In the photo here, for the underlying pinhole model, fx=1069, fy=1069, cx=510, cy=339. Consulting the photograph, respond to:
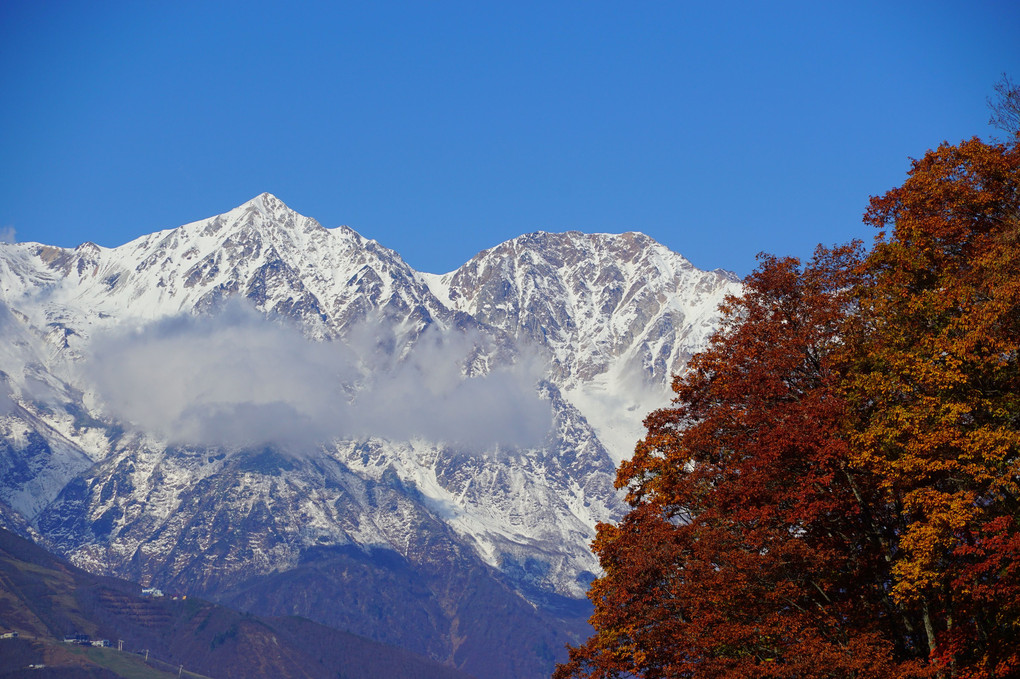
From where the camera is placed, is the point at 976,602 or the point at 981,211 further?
the point at 981,211

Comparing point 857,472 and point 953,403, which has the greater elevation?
point 953,403

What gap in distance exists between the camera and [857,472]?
105ft

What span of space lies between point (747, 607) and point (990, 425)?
939 centimetres

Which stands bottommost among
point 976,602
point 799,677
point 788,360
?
point 799,677

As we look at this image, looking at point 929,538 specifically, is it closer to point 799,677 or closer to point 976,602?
point 976,602

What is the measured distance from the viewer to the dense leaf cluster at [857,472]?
2897cm

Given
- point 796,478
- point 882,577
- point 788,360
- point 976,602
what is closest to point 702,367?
point 788,360

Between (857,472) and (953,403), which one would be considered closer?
(953,403)

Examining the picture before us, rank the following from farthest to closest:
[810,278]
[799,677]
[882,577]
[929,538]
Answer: [810,278]
[882,577]
[799,677]
[929,538]

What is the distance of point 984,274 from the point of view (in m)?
30.6

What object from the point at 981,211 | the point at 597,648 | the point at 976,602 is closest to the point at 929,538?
the point at 976,602

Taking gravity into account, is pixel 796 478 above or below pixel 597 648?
above

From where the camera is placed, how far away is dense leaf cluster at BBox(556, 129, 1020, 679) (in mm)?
28969

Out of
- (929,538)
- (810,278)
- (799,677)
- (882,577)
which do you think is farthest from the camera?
(810,278)
